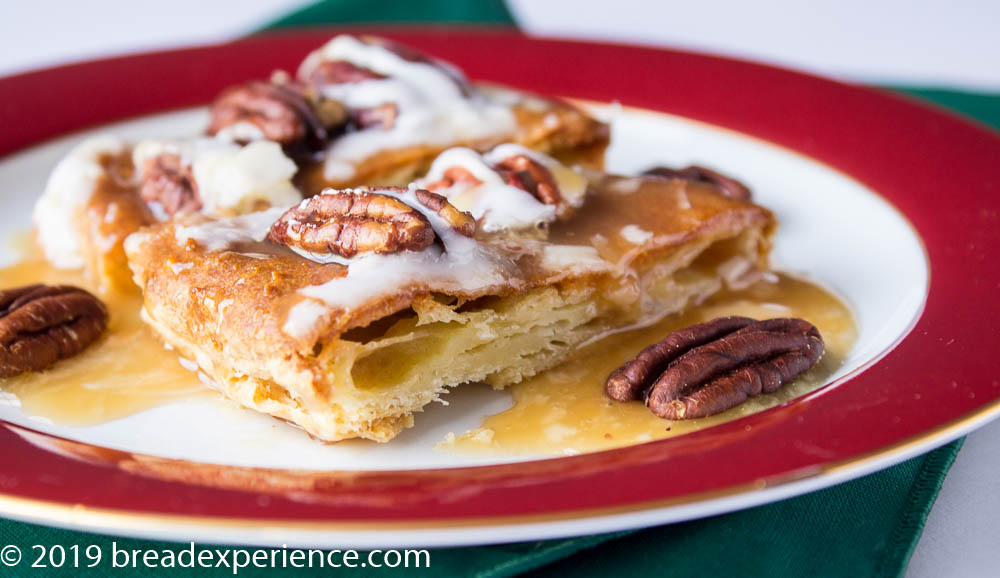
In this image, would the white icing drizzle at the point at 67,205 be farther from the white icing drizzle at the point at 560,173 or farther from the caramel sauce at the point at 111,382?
the white icing drizzle at the point at 560,173

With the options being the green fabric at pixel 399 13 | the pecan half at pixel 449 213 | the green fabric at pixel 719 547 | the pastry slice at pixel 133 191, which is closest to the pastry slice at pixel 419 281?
the pecan half at pixel 449 213

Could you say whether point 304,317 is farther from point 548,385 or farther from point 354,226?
point 548,385

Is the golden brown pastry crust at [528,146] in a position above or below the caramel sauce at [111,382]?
above

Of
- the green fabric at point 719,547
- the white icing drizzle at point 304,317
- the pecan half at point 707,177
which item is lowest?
the green fabric at point 719,547

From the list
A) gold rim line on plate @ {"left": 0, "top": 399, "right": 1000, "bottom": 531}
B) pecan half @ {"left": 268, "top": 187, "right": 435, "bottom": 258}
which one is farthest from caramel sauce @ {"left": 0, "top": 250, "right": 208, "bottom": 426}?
gold rim line on plate @ {"left": 0, "top": 399, "right": 1000, "bottom": 531}

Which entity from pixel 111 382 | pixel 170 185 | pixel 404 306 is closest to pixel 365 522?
pixel 404 306

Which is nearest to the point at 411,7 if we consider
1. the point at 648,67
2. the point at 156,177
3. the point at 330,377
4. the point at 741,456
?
the point at 648,67

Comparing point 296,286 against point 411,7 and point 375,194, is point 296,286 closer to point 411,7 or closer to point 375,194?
point 375,194
